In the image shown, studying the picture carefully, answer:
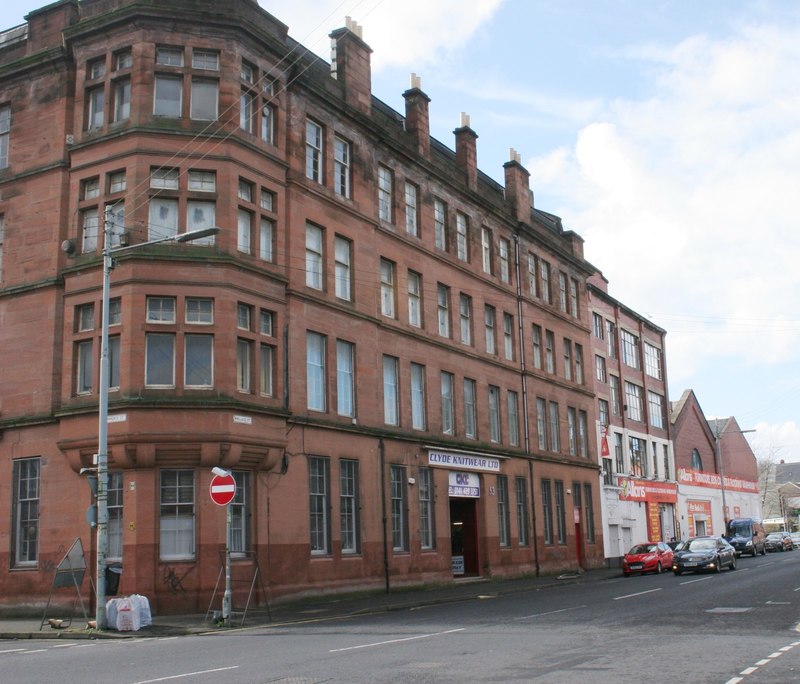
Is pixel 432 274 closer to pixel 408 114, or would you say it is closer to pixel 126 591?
pixel 408 114

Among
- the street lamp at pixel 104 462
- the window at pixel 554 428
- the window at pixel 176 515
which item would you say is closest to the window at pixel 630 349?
the window at pixel 554 428

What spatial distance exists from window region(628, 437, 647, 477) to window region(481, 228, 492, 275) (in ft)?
70.3

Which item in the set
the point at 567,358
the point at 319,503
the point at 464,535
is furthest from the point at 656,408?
the point at 319,503

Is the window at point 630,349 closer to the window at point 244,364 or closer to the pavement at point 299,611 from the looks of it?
the pavement at point 299,611

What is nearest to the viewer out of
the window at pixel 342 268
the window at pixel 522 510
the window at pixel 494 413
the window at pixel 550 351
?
the window at pixel 342 268

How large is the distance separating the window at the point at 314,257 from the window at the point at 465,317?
10342mm

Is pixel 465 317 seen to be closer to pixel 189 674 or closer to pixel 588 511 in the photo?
pixel 588 511

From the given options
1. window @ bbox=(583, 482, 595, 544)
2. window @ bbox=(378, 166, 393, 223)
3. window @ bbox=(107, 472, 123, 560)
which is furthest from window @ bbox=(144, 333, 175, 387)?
window @ bbox=(583, 482, 595, 544)

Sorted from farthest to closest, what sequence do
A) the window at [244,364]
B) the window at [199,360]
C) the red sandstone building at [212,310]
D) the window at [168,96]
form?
the window at [168,96]
the window at [244,364]
the window at [199,360]
the red sandstone building at [212,310]

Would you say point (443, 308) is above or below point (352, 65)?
below

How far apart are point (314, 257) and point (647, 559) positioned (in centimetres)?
2325

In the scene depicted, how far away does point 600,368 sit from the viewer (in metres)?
56.5

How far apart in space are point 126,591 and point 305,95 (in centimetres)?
1601

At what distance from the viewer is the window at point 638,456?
2335 inches
